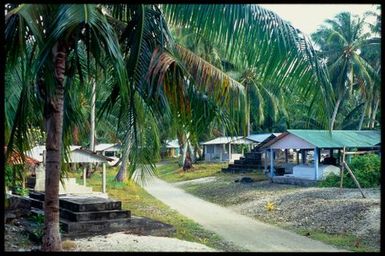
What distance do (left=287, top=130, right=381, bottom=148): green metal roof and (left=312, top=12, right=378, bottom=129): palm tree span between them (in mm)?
4197

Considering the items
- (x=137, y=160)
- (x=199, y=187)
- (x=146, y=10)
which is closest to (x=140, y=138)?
(x=137, y=160)

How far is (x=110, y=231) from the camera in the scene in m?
10.2

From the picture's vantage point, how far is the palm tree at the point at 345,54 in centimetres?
2977

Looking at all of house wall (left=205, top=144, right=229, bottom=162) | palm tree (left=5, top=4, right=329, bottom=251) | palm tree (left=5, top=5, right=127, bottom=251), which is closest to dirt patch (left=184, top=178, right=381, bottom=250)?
palm tree (left=5, top=4, right=329, bottom=251)

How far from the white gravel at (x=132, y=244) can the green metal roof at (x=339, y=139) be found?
13035mm

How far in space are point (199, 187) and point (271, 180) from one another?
3528 millimetres

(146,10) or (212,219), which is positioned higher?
(146,10)

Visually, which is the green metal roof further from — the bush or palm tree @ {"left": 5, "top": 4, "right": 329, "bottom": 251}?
palm tree @ {"left": 5, "top": 4, "right": 329, "bottom": 251}

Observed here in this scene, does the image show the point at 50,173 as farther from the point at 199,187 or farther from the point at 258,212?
the point at 199,187

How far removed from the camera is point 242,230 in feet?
38.8

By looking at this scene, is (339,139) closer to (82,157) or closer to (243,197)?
(243,197)

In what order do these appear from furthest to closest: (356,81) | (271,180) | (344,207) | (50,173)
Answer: (356,81), (271,180), (344,207), (50,173)

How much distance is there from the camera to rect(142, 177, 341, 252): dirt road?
9.77 metres

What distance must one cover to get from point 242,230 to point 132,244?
13.3ft
